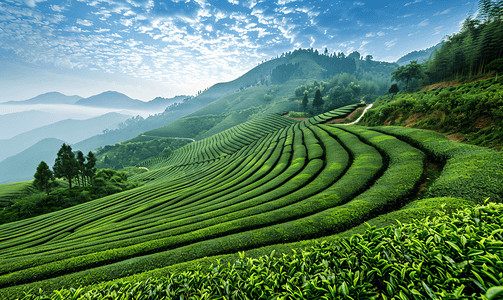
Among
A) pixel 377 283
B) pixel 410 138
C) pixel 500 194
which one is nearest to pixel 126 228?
pixel 377 283

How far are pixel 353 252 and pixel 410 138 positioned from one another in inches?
682

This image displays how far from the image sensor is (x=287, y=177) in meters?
17.1

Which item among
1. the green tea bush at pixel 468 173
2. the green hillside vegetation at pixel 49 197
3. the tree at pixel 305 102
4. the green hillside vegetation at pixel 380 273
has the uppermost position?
the tree at pixel 305 102

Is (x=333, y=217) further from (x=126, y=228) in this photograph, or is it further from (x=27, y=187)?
(x=27, y=187)

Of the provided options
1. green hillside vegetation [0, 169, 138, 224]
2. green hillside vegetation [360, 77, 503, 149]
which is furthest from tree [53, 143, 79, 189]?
green hillside vegetation [360, 77, 503, 149]

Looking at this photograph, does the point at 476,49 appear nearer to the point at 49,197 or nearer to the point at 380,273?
the point at 380,273

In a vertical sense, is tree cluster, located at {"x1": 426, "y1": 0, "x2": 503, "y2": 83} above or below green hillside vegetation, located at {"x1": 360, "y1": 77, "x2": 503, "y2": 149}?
above

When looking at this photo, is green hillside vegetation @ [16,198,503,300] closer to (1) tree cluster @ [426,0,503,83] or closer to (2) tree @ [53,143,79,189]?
(2) tree @ [53,143,79,189]

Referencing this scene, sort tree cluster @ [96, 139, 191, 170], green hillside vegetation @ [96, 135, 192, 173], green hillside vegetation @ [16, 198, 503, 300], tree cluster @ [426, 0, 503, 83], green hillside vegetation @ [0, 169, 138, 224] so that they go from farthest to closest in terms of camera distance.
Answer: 1. tree cluster @ [96, 139, 191, 170]
2. green hillside vegetation @ [96, 135, 192, 173]
3. tree cluster @ [426, 0, 503, 83]
4. green hillside vegetation @ [0, 169, 138, 224]
5. green hillside vegetation @ [16, 198, 503, 300]

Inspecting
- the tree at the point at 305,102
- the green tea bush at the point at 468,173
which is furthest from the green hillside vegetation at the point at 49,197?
the tree at the point at 305,102

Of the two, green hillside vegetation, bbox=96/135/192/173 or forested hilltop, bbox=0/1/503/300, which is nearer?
forested hilltop, bbox=0/1/503/300

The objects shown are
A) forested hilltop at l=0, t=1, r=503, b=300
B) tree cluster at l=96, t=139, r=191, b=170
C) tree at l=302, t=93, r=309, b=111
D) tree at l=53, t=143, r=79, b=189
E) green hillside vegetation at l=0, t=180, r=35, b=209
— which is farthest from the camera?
tree cluster at l=96, t=139, r=191, b=170

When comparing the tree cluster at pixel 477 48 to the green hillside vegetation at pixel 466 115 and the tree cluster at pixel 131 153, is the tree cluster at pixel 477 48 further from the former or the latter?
the tree cluster at pixel 131 153

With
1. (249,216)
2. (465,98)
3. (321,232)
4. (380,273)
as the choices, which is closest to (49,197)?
(249,216)
